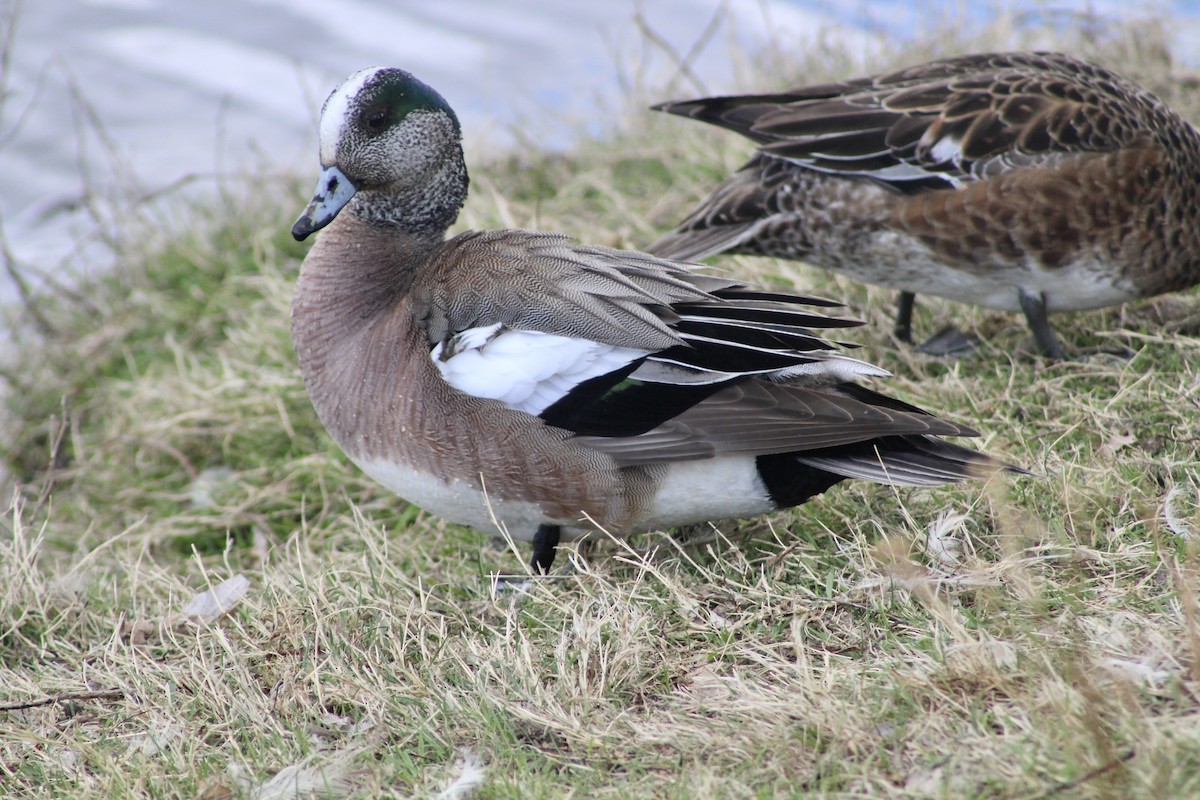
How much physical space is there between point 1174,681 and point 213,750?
5.85 feet

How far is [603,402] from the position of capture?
9.66 ft

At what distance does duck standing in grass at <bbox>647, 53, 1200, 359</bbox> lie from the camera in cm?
371

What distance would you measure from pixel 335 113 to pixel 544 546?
4.05 ft

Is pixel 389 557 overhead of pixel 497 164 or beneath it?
beneath

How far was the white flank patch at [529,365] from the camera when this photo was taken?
9.63ft

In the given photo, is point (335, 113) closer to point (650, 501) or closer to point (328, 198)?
point (328, 198)

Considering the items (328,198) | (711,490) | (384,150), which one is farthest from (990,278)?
(328,198)

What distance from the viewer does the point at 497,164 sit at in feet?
19.4

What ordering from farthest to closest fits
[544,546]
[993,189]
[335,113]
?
[993,189] < [335,113] < [544,546]

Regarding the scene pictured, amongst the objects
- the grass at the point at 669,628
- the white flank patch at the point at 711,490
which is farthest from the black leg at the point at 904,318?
the white flank patch at the point at 711,490

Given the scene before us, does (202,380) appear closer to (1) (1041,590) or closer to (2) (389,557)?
(2) (389,557)

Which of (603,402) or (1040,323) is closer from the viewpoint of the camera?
(603,402)

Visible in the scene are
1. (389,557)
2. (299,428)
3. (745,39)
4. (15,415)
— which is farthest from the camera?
(745,39)

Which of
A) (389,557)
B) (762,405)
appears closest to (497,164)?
(389,557)
